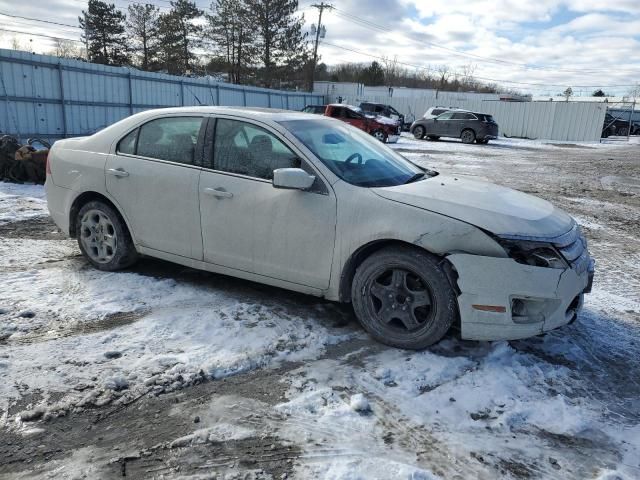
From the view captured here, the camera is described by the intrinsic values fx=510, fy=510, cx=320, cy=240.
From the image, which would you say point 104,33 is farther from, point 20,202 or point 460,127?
point 20,202

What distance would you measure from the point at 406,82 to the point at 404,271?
290 ft

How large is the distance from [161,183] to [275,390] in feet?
7.19

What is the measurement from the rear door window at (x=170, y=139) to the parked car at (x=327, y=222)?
1cm

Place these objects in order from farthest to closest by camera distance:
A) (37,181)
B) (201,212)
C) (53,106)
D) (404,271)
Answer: (53,106)
(37,181)
(201,212)
(404,271)

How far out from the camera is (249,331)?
3.74 m

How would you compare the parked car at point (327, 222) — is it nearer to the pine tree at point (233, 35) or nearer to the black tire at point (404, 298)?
the black tire at point (404, 298)

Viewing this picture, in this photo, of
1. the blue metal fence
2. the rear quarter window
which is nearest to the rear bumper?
the rear quarter window

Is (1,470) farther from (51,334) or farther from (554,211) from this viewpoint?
(554,211)

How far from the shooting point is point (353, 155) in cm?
415

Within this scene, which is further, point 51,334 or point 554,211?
point 554,211

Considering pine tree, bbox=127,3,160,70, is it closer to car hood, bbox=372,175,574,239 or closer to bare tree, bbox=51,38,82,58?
bare tree, bbox=51,38,82,58

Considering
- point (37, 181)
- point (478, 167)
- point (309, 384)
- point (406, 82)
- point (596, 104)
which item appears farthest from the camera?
point (406, 82)

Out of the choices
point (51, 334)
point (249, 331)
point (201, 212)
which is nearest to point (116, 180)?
point (201, 212)

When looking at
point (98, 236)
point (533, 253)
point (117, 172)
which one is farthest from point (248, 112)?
point (533, 253)
